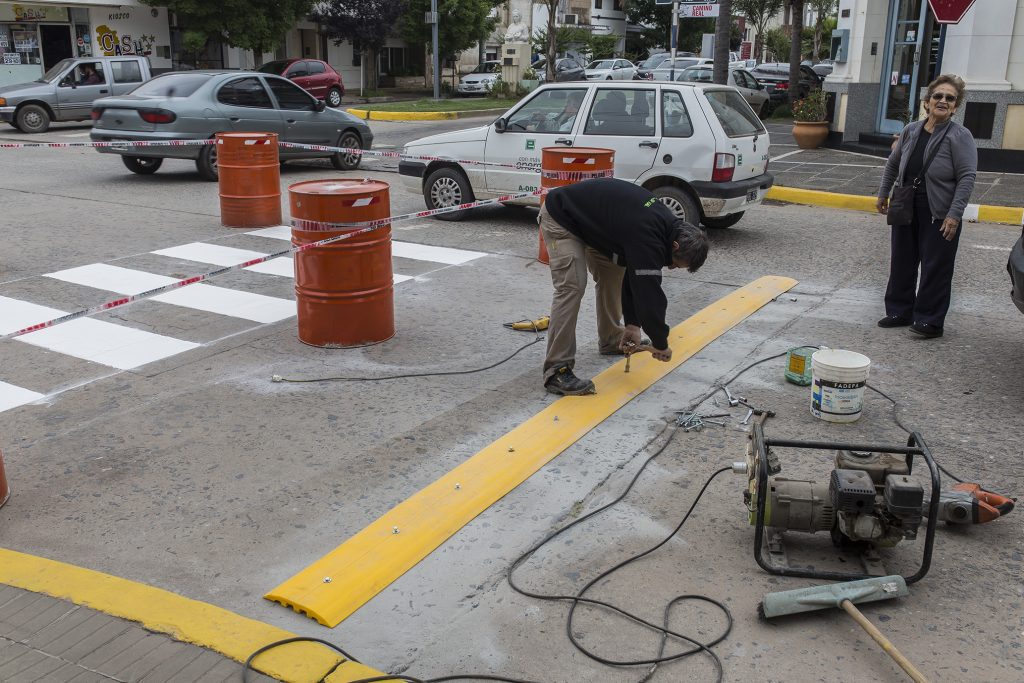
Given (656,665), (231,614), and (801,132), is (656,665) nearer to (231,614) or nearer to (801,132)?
(231,614)

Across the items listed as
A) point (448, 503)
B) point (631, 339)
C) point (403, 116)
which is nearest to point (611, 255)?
point (631, 339)

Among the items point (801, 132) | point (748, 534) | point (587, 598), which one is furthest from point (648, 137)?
point (801, 132)

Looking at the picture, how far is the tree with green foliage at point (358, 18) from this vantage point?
130ft

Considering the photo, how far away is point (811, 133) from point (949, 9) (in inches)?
210

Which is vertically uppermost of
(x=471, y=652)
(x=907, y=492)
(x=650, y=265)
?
(x=650, y=265)

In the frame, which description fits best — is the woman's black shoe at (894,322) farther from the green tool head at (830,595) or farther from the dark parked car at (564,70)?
the dark parked car at (564,70)

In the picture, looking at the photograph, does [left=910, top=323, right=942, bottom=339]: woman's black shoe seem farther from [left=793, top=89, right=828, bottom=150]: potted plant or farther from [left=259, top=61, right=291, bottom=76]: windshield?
[left=259, top=61, right=291, bottom=76]: windshield

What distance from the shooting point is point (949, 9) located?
1419 centimetres

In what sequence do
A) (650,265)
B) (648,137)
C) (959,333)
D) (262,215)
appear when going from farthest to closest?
(262,215), (648,137), (959,333), (650,265)

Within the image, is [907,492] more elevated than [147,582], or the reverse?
[907,492]

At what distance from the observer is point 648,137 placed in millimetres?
10320

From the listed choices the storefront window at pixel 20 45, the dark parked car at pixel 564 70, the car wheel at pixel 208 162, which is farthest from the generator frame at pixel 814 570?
the storefront window at pixel 20 45

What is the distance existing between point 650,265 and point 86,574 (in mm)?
3154

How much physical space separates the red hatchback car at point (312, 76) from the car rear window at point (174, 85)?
16.8m
